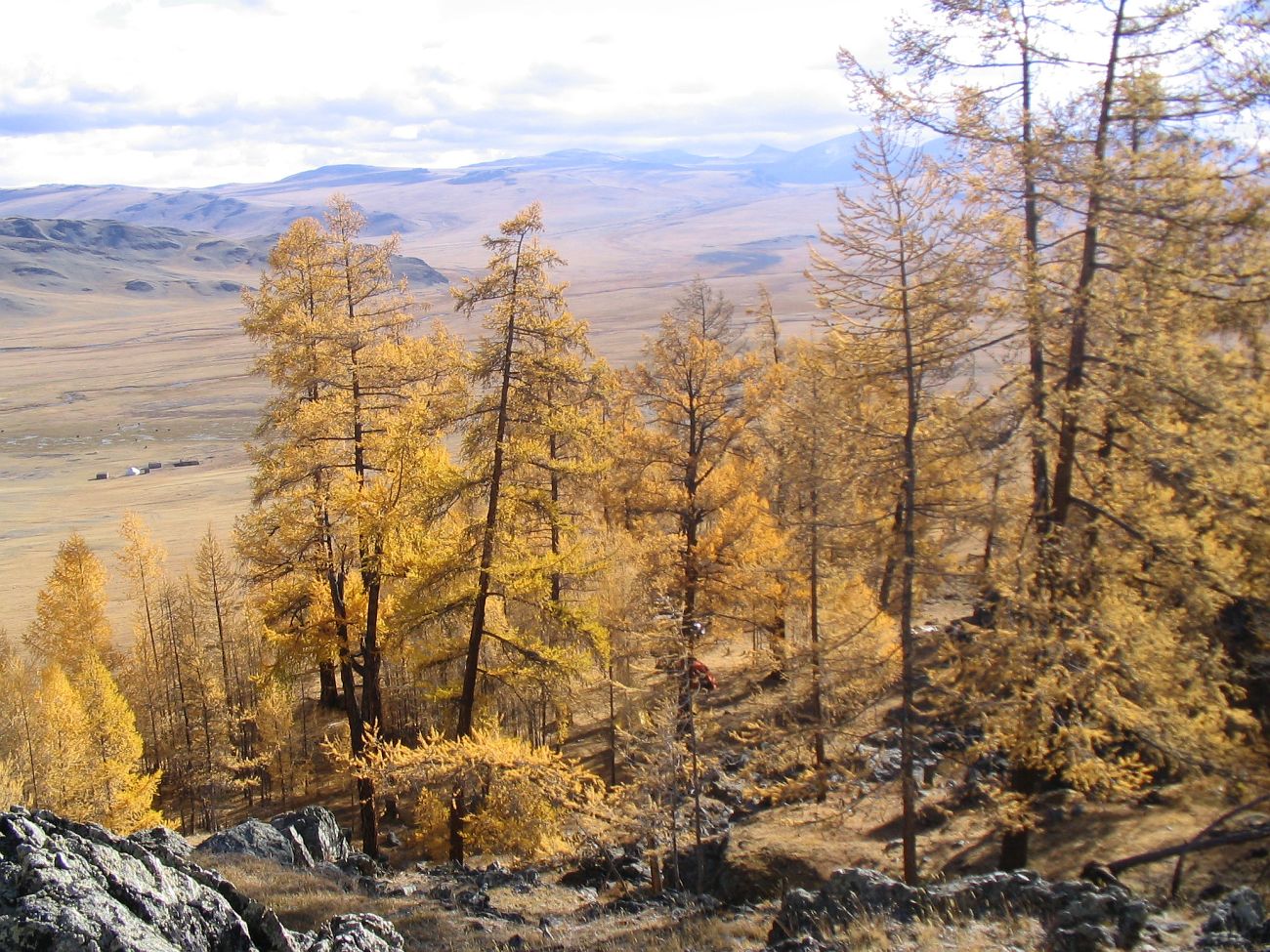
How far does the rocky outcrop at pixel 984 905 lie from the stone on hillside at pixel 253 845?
865 cm

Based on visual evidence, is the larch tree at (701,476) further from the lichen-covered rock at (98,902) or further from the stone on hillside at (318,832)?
the lichen-covered rock at (98,902)

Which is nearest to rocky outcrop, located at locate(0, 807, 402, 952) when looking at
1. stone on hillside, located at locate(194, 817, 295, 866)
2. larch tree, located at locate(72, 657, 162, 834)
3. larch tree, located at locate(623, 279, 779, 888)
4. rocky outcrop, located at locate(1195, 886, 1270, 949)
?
stone on hillside, located at locate(194, 817, 295, 866)

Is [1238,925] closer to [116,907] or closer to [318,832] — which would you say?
[116,907]

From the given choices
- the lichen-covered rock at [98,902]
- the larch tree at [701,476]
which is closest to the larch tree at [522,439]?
the larch tree at [701,476]

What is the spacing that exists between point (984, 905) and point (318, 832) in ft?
37.4

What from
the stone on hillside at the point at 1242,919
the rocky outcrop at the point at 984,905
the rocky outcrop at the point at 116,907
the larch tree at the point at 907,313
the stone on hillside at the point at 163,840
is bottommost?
the stone on hillside at the point at 163,840

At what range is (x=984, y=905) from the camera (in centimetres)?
870

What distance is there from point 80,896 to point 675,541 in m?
14.7

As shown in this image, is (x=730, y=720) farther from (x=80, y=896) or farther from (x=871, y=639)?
(x=80, y=896)

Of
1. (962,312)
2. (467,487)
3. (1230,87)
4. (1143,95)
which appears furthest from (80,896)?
(1230,87)

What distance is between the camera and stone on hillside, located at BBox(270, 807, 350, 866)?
49.3 ft

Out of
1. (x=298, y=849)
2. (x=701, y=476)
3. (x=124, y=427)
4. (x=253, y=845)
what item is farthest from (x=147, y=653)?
(x=124, y=427)

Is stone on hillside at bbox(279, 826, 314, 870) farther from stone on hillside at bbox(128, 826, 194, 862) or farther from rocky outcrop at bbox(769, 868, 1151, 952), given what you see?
rocky outcrop at bbox(769, 868, 1151, 952)

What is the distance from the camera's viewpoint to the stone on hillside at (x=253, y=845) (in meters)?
13.9
